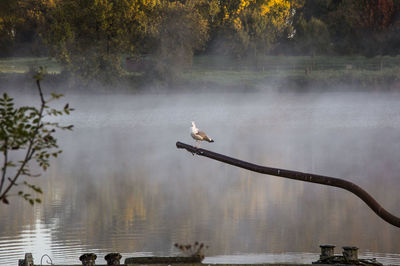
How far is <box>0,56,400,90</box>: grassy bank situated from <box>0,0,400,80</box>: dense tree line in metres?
0.60

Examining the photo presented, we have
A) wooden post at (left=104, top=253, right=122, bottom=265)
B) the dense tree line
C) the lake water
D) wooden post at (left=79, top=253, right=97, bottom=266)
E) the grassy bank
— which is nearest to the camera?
wooden post at (left=79, top=253, right=97, bottom=266)

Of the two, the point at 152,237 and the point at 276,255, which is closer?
the point at 276,255

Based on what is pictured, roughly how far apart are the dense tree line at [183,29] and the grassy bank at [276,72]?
1.97ft

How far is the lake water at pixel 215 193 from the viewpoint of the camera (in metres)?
9.52

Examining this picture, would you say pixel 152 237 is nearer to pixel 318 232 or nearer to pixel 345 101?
pixel 318 232

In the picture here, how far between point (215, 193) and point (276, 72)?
33.3 metres

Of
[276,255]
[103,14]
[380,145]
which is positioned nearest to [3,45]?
[103,14]

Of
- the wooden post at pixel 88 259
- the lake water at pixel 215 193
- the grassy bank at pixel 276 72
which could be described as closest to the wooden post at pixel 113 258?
the wooden post at pixel 88 259

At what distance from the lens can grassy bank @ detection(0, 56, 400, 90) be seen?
43062 mm

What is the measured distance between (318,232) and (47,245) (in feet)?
10.5

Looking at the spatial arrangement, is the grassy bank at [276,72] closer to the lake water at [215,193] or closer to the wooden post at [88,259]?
the lake water at [215,193]

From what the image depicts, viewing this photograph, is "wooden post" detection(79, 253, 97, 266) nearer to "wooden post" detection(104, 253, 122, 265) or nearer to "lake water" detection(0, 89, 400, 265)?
"wooden post" detection(104, 253, 122, 265)

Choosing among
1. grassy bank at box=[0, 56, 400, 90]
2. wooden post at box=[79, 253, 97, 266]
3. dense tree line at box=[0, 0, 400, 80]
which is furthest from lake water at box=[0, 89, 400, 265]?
dense tree line at box=[0, 0, 400, 80]

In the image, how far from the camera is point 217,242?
961cm
